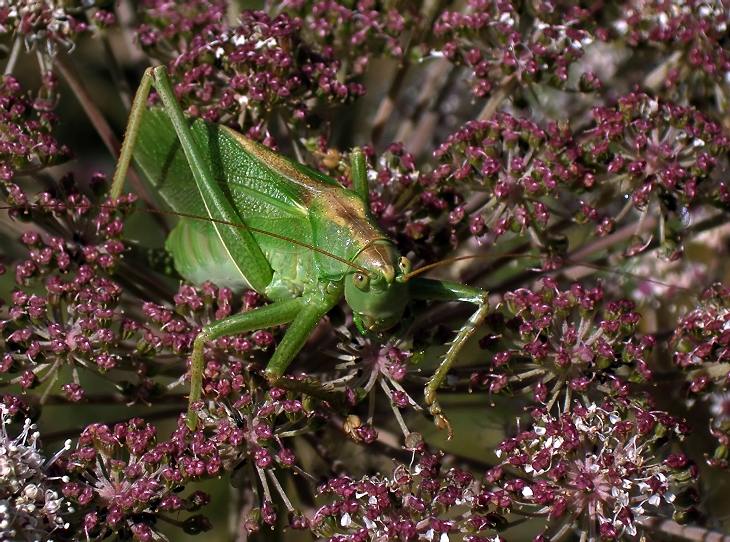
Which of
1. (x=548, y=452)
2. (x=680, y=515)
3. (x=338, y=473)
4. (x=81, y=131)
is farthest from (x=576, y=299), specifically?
(x=81, y=131)

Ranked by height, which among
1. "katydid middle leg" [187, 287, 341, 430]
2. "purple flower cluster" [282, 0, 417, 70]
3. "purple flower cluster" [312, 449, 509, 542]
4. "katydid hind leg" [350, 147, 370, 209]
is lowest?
"purple flower cluster" [312, 449, 509, 542]

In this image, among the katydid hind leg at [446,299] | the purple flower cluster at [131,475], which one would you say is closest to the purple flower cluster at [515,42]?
the katydid hind leg at [446,299]

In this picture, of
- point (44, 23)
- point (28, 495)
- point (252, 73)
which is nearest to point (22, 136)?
point (44, 23)

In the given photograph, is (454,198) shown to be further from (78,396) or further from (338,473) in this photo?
(78,396)

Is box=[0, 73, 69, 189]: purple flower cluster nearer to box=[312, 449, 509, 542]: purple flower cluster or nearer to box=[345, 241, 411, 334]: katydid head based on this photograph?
box=[345, 241, 411, 334]: katydid head

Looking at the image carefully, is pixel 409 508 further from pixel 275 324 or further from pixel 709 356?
pixel 709 356

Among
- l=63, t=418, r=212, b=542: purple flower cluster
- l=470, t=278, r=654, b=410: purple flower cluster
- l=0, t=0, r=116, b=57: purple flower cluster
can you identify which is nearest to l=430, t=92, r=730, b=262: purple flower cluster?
l=470, t=278, r=654, b=410: purple flower cluster
